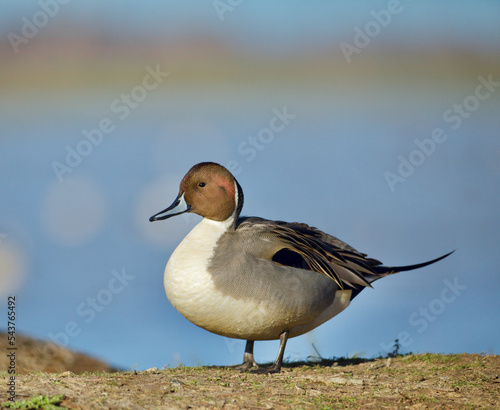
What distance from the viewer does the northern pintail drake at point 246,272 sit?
4.82m

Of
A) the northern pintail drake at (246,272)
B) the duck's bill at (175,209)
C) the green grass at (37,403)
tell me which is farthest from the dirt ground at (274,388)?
the duck's bill at (175,209)

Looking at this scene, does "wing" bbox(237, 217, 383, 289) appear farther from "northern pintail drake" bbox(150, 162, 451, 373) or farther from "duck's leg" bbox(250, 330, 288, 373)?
"duck's leg" bbox(250, 330, 288, 373)

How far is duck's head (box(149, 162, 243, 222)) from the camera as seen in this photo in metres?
5.25

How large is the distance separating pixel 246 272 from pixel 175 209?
0.89 meters

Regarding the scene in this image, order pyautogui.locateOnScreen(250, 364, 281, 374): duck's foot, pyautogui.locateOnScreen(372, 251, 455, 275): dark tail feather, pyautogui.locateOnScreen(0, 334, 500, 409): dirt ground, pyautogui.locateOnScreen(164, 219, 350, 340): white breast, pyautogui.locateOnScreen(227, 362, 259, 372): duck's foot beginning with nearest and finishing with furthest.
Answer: pyautogui.locateOnScreen(0, 334, 500, 409): dirt ground → pyautogui.locateOnScreen(164, 219, 350, 340): white breast → pyautogui.locateOnScreen(250, 364, 281, 374): duck's foot → pyautogui.locateOnScreen(227, 362, 259, 372): duck's foot → pyautogui.locateOnScreen(372, 251, 455, 275): dark tail feather

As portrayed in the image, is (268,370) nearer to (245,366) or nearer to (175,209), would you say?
(245,366)

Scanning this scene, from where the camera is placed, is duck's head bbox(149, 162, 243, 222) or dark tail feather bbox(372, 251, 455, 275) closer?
duck's head bbox(149, 162, 243, 222)

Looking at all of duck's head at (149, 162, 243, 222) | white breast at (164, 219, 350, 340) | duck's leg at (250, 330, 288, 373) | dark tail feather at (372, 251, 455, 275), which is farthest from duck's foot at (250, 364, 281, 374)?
dark tail feather at (372, 251, 455, 275)

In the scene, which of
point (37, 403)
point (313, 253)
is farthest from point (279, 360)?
point (37, 403)

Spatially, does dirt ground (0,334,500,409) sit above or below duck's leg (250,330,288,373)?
below

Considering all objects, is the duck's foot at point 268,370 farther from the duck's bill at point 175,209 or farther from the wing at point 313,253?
the duck's bill at point 175,209

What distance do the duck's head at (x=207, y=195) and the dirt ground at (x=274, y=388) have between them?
1.30 m

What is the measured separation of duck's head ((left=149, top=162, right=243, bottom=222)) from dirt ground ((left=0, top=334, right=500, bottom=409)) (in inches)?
51.0

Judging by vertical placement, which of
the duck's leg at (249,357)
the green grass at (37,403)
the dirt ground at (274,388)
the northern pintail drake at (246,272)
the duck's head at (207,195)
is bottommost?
the green grass at (37,403)
